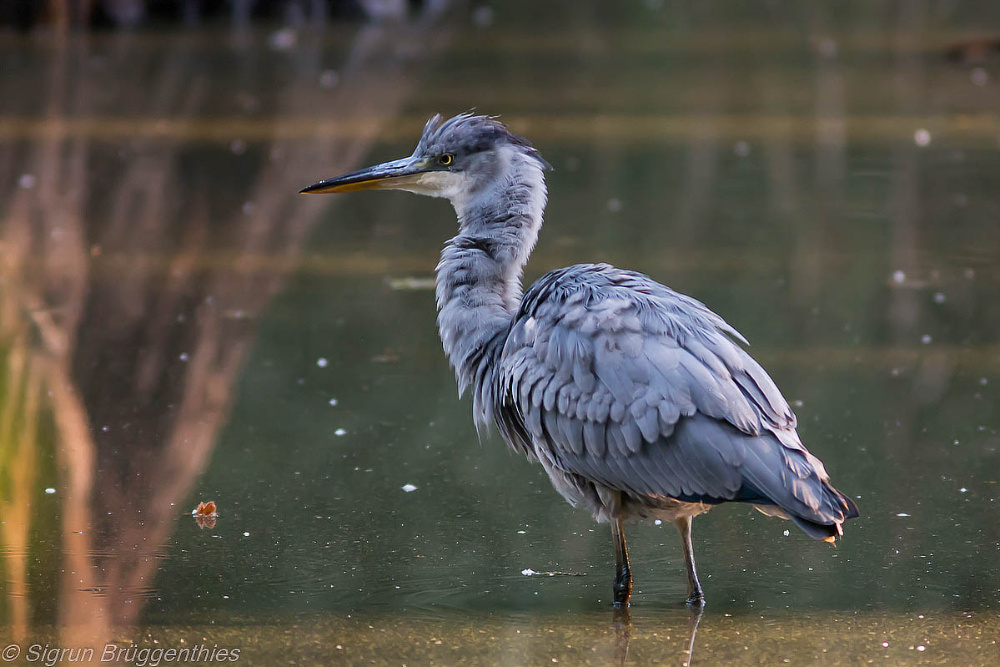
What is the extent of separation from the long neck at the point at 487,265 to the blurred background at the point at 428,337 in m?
0.66

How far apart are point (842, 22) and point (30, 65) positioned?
8079mm

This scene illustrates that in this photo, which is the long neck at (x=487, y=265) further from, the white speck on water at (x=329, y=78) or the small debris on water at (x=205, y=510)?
the white speck on water at (x=329, y=78)

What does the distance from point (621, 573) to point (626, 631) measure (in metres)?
0.19

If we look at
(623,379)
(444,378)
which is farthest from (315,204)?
(623,379)

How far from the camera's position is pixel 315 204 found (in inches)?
320

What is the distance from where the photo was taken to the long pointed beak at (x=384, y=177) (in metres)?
4.53

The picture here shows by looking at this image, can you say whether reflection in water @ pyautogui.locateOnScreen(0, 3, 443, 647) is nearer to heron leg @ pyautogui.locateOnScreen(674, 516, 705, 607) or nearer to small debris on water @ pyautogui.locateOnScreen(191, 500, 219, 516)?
small debris on water @ pyautogui.locateOnScreen(191, 500, 219, 516)

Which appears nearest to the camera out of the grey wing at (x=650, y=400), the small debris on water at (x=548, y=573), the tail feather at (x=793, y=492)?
the tail feather at (x=793, y=492)

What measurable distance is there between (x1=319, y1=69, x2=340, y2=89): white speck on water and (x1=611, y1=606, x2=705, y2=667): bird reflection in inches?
312

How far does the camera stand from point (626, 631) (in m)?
3.74

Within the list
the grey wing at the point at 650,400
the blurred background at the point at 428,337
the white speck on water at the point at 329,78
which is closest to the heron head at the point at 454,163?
the grey wing at the point at 650,400

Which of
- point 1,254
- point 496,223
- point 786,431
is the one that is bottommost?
point 1,254

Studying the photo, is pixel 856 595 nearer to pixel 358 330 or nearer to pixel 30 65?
pixel 358 330

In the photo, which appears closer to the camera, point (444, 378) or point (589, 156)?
point (444, 378)
